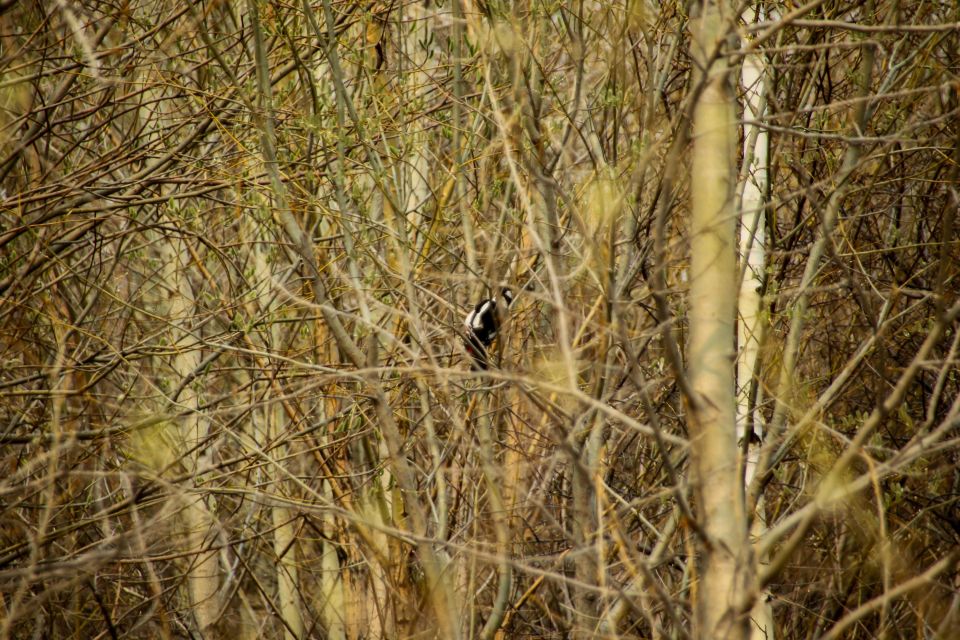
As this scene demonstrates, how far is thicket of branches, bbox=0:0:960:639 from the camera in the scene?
3.52 meters

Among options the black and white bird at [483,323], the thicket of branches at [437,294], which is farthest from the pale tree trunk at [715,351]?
the black and white bird at [483,323]

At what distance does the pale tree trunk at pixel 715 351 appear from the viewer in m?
2.25

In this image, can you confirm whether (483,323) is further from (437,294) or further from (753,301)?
(753,301)

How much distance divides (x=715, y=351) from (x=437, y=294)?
3.13 metres

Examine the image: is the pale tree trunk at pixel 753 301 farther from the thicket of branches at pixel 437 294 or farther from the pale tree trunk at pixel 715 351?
the pale tree trunk at pixel 715 351

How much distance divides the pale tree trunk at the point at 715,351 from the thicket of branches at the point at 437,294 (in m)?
0.14

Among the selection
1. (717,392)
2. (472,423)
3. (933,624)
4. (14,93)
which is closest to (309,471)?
(472,423)

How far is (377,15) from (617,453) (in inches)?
111

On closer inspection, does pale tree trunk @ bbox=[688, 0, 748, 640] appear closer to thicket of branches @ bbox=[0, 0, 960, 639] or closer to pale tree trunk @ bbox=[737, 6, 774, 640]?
thicket of branches @ bbox=[0, 0, 960, 639]

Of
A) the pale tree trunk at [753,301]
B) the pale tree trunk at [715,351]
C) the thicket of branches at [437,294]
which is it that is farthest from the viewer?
the pale tree trunk at [753,301]

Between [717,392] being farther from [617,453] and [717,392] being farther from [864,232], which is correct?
[864,232]

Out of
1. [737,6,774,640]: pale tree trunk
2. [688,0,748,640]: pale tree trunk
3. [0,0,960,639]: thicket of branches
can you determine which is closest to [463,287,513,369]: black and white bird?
[0,0,960,639]: thicket of branches

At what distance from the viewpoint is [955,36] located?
5.80 metres

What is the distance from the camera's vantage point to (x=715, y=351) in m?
2.43
